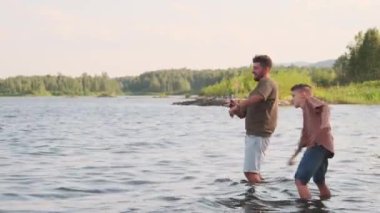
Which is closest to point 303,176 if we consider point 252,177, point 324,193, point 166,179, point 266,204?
point 266,204

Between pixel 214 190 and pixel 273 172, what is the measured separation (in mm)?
3461

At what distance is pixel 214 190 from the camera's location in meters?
13.7

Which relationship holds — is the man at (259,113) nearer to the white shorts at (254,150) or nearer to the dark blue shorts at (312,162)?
the white shorts at (254,150)

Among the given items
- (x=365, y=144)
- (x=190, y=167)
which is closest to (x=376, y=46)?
(x=365, y=144)

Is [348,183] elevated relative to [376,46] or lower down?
lower down

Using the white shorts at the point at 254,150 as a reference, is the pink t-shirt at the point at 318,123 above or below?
above

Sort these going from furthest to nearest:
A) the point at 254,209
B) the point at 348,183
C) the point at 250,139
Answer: the point at 348,183 < the point at 250,139 < the point at 254,209

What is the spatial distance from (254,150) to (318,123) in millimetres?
1889

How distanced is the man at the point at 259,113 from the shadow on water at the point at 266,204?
0.61 meters

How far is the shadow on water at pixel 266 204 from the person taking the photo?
37.1 ft

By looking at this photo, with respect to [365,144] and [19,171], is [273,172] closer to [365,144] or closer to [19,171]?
[19,171]

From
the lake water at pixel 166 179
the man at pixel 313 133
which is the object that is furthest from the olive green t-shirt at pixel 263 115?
the lake water at pixel 166 179

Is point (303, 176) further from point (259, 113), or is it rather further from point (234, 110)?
point (234, 110)

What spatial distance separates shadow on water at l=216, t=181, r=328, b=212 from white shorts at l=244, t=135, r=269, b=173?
0.63 meters
